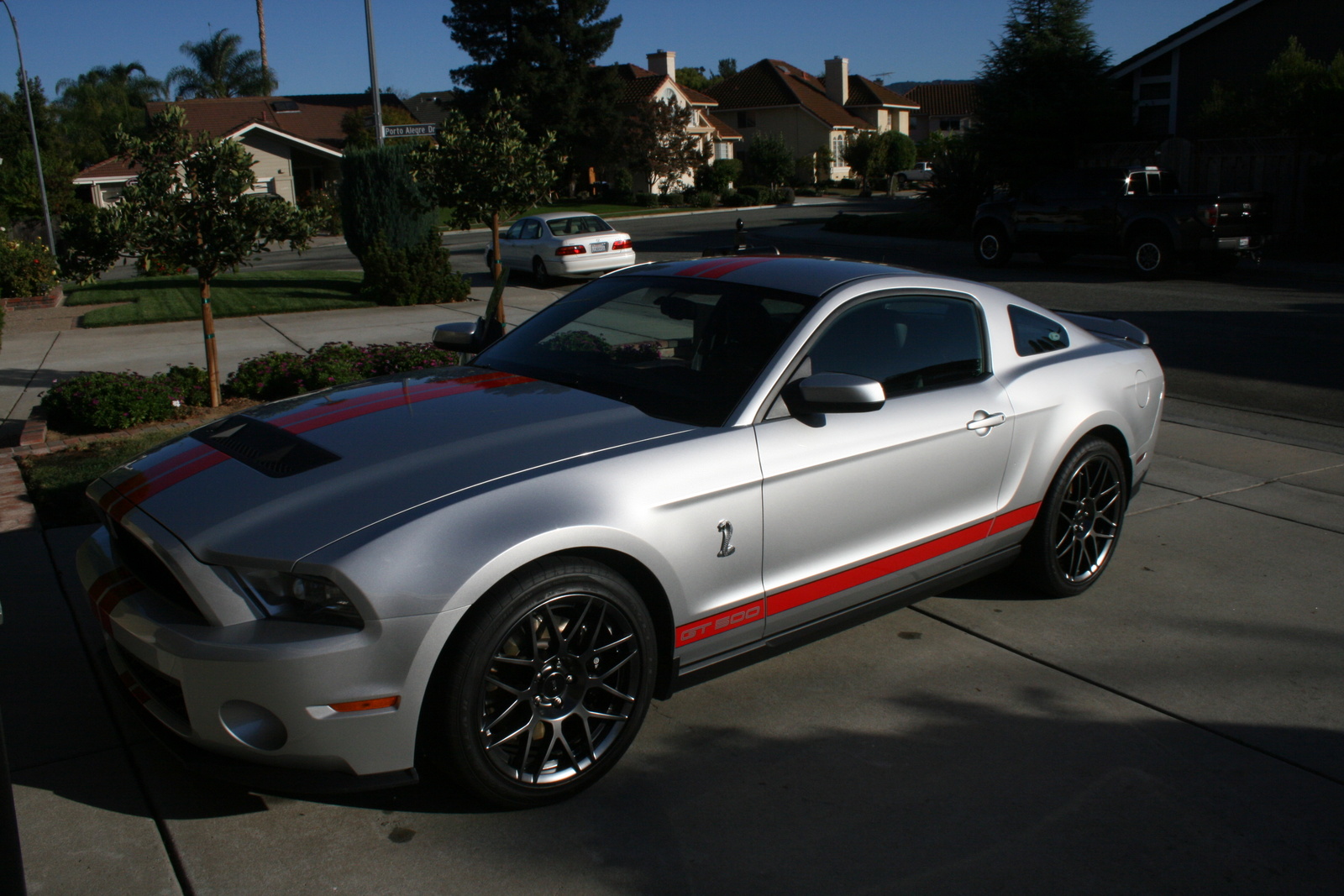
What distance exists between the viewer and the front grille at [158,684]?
3038 mm

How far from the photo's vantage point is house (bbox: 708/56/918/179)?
6400 cm

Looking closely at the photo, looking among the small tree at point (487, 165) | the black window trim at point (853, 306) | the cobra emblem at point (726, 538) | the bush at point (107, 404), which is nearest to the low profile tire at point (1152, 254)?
the small tree at point (487, 165)

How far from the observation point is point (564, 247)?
1952 cm

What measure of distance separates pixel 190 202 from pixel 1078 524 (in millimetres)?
7477

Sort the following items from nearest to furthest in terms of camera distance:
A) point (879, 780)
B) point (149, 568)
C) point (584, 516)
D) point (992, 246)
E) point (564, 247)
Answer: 1. point (584, 516)
2. point (149, 568)
3. point (879, 780)
4. point (564, 247)
5. point (992, 246)

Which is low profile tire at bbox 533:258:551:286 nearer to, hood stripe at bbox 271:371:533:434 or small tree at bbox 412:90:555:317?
small tree at bbox 412:90:555:317

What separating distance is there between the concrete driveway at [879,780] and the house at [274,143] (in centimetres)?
4088

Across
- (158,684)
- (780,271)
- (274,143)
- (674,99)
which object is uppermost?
(674,99)

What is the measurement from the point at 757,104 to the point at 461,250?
134 feet

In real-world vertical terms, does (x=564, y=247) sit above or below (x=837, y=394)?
above

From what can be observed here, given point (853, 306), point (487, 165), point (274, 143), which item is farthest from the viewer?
point (274, 143)

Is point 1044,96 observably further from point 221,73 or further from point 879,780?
point 221,73

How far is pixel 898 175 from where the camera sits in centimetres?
5400

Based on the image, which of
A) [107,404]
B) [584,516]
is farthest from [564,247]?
[584,516]
